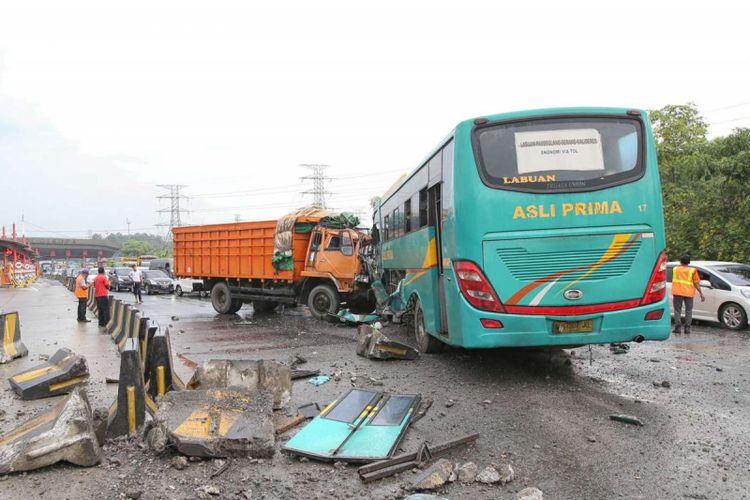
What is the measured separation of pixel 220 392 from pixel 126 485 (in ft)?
4.17

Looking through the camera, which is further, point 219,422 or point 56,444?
point 219,422

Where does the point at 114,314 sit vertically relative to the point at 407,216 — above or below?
below

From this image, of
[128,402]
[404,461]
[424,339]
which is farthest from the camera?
[424,339]

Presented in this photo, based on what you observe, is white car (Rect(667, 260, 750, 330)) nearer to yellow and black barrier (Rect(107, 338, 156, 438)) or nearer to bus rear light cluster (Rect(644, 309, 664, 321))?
bus rear light cluster (Rect(644, 309, 664, 321))

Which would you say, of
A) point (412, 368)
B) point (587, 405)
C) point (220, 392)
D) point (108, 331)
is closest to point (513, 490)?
point (587, 405)

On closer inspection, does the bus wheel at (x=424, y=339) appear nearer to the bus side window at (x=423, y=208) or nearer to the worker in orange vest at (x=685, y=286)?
the bus side window at (x=423, y=208)

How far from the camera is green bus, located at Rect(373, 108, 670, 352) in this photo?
20.0 ft

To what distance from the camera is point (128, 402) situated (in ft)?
15.6

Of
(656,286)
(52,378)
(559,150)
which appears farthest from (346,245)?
(656,286)

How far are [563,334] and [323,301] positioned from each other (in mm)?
9056

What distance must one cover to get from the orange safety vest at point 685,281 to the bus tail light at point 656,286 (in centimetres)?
574

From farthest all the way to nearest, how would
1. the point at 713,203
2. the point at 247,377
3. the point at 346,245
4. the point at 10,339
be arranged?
the point at 713,203 < the point at 346,245 < the point at 10,339 < the point at 247,377

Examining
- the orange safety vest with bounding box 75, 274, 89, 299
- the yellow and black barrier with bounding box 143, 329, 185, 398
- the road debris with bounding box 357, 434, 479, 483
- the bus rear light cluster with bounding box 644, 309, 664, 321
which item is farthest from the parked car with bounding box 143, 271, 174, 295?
the road debris with bounding box 357, 434, 479, 483

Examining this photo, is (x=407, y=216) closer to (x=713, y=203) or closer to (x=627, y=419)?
(x=627, y=419)
